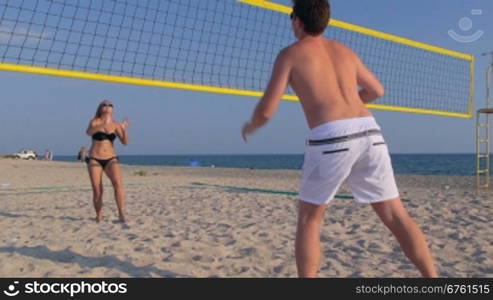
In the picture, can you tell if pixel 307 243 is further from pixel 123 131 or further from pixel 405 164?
pixel 405 164

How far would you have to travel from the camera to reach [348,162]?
1910 millimetres

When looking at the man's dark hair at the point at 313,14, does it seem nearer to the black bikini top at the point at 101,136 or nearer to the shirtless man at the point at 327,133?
the shirtless man at the point at 327,133

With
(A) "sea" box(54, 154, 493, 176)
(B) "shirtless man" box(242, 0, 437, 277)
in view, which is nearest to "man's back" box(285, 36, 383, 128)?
(B) "shirtless man" box(242, 0, 437, 277)

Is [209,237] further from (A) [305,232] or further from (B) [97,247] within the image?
(A) [305,232]

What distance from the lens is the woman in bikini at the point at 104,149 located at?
4.72 m

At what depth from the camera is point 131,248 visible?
140 inches

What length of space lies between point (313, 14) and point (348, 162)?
0.69m

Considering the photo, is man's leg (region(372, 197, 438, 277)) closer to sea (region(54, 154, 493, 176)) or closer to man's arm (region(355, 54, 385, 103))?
man's arm (region(355, 54, 385, 103))

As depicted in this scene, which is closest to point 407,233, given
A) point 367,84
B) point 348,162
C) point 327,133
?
point 348,162

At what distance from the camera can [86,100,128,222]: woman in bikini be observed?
4.72 metres

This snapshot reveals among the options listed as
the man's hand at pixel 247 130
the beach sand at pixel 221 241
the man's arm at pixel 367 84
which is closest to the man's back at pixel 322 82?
the man's arm at pixel 367 84

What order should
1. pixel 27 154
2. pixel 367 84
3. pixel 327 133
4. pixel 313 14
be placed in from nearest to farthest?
pixel 327 133
pixel 313 14
pixel 367 84
pixel 27 154

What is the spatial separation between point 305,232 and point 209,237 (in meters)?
2.09

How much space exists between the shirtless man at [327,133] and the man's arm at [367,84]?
0.05 m
